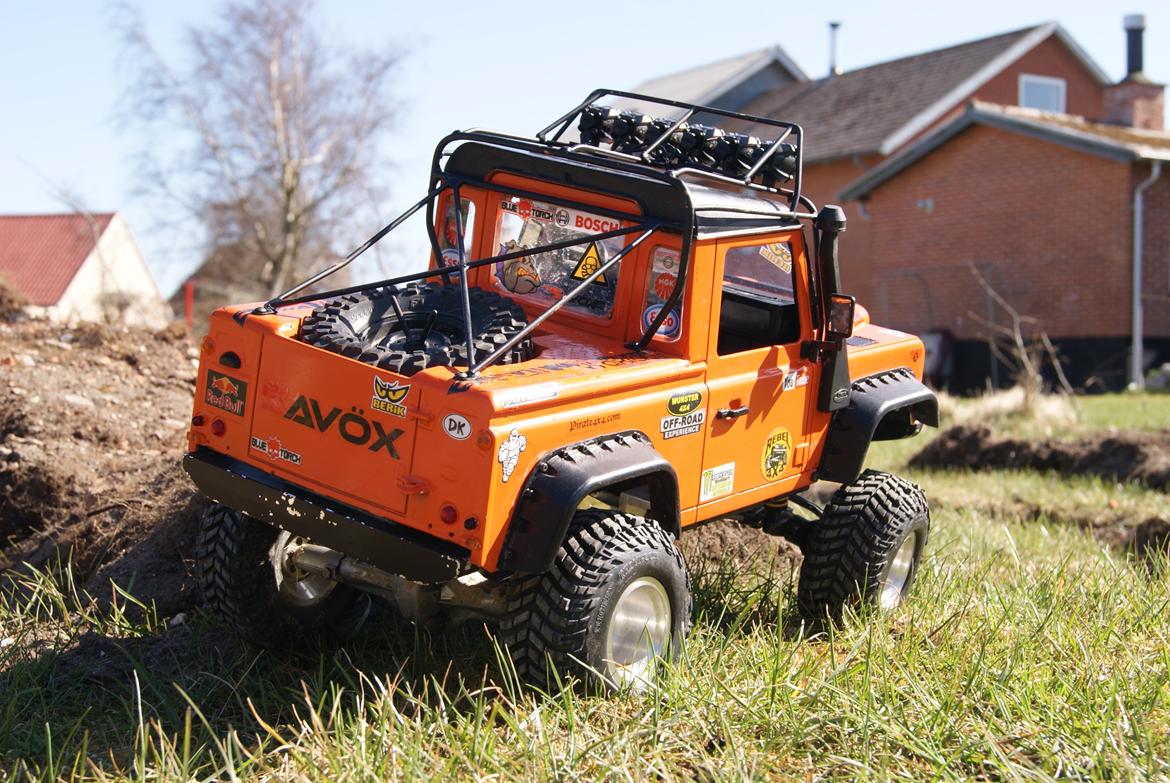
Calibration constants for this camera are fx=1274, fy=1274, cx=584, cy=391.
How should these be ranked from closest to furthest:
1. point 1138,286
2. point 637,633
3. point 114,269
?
point 637,633 < point 1138,286 < point 114,269

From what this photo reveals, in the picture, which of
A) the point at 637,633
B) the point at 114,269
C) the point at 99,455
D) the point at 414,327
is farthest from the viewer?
the point at 114,269

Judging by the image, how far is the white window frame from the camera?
3056 centimetres

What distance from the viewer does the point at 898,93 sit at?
29.6 m

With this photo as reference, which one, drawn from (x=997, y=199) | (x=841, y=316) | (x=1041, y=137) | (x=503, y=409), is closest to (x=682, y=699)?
(x=503, y=409)

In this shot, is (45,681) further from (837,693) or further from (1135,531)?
(1135,531)

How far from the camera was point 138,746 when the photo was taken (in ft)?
14.3

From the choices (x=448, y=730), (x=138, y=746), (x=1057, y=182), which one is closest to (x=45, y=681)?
(x=138, y=746)

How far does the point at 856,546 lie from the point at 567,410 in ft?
6.06

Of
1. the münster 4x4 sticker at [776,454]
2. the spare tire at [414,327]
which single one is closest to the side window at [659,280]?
the spare tire at [414,327]

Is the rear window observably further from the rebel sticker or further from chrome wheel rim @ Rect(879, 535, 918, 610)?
chrome wheel rim @ Rect(879, 535, 918, 610)

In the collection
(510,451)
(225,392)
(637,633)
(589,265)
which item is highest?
(589,265)

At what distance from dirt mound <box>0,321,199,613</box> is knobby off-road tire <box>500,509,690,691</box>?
2.15 meters

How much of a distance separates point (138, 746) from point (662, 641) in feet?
6.26

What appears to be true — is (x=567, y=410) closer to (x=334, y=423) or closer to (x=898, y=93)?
(x=334, y=423)
